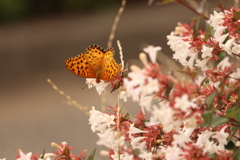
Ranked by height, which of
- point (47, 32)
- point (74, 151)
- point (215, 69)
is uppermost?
point (47, 32)

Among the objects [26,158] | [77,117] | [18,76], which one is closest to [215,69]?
[26,158]

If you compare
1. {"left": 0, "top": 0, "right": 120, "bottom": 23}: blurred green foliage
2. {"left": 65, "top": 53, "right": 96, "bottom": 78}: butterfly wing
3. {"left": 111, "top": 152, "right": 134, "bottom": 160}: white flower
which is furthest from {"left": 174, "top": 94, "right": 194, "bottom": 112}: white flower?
{"left": 0, "top": 0, "right": 120, "bottom": 23}: blurred green foliage

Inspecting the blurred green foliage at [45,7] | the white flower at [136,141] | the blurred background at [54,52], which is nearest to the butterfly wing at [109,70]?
the white flower at [136,141]

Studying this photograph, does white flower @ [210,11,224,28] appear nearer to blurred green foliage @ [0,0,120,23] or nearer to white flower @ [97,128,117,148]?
white flower @ [97,128,117,148]

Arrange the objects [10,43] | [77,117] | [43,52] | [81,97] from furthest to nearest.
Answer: [10,43], [43,52], [81,97], [77,117]

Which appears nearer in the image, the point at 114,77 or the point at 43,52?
the point at 114,77

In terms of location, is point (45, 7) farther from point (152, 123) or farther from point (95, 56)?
point (152, 123)

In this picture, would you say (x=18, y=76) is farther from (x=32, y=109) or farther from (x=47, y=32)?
(x=47, y=32)
